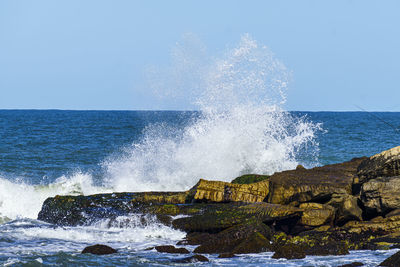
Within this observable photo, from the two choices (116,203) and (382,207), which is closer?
(382,207)

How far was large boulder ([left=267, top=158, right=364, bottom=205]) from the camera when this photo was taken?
970cm

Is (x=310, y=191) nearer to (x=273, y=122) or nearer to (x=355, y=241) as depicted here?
(x=355, y=241)

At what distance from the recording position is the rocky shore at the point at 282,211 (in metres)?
8.28

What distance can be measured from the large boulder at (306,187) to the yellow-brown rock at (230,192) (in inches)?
8.0

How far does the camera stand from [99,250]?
8.00 meters

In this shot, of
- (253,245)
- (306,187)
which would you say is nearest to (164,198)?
(306,187)

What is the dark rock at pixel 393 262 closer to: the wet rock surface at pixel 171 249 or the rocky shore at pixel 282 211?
the rocky shore at pixel 282 211

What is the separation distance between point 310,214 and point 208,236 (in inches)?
71.4

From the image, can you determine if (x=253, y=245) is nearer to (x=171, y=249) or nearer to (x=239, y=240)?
(x=239, y=240)

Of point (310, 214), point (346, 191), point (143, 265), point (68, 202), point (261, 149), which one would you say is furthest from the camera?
point (261, 149)

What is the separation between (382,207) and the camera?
9102 millimetres

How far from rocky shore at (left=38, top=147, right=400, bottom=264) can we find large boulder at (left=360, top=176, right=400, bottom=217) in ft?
0.04

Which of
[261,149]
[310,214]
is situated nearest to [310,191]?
[310,214]

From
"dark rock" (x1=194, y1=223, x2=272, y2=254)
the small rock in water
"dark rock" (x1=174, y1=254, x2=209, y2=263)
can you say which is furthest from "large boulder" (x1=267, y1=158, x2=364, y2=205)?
the small rock in water
